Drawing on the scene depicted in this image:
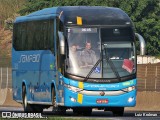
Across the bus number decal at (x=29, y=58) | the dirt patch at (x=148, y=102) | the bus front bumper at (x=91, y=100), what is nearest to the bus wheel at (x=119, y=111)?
the bus front bumper at (x=91, y=100)

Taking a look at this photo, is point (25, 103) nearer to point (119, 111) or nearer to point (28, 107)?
point (28, 107)

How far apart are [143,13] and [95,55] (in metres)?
46.6

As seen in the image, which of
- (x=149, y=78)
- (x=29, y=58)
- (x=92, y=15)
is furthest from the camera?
(x=149, y=78)

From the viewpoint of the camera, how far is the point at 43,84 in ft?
112

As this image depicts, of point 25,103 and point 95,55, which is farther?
point 25,103

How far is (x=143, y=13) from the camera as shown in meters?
77.2

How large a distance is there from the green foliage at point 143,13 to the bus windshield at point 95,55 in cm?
4355

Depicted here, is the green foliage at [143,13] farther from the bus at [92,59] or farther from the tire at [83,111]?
the bus at [92,59]

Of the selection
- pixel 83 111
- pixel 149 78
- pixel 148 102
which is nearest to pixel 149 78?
pixel 149 78

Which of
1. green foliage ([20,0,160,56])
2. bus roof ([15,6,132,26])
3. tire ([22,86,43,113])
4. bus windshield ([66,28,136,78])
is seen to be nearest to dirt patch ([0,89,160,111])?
tire ([22,86,43,113])

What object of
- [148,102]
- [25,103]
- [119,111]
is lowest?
[148,102]

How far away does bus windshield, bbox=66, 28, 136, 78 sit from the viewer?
1217 inches

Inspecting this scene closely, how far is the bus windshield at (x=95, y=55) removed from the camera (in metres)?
30.9

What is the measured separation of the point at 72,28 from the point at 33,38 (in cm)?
415
